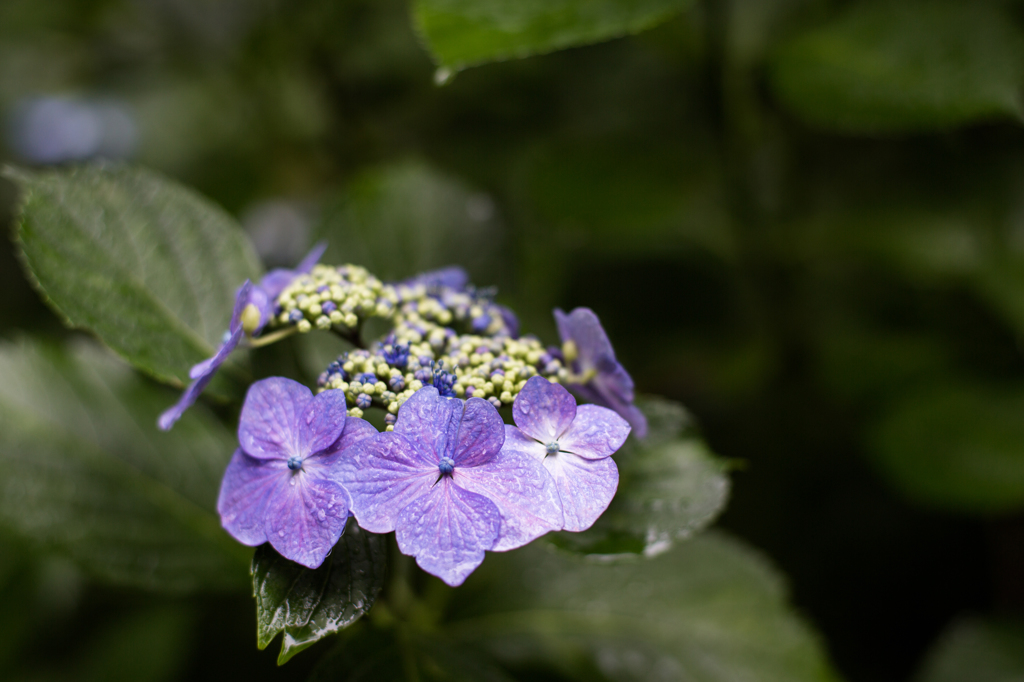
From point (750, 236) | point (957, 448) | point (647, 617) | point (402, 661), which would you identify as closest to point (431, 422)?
point (402, 661)

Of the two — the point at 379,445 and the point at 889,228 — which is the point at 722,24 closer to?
the point at 889,228

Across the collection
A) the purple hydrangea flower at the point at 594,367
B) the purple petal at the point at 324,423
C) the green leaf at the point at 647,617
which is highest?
the purple petal at the point at 324,423

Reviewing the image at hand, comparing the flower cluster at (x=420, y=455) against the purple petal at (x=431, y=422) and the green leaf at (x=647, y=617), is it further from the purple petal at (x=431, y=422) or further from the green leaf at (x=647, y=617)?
the green leaf at (x=647, y=617)

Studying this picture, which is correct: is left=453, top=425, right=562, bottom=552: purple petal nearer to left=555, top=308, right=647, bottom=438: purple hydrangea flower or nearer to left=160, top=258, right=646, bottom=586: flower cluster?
left=160, top=258, right=646, bottom=586: flower cluster

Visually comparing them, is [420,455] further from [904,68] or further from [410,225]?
[904,68]

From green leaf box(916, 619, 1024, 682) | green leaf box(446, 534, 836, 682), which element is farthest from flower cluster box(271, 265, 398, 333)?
green leaf box(916, 619, 1024, 682)

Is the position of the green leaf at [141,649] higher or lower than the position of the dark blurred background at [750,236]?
lower

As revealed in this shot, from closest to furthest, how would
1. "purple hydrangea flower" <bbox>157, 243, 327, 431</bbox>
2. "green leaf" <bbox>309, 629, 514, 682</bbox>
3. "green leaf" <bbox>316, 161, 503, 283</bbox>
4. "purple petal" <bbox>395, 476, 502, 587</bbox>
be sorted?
"purple petal" <bbox>395, 476, 502, 587</bbox>
"purple hydrangea flower" <bbox>157, 243, 327, 431</bbox>
"green leaf" <bbox>309, 629, 514, 682</bbox>
"green leaf" <bbox>316, 161, 503, 283</bbox>

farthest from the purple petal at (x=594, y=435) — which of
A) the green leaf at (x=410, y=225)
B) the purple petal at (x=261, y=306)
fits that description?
the green leaf at (x=410, y=225)
